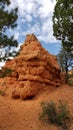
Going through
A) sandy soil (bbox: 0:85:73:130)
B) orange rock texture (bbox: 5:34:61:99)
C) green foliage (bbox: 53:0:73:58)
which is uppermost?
green foliage (bbox: 53:0:73:58)

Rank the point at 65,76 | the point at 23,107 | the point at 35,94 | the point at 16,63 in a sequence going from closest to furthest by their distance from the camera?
the point at 23,107
the point at 35,94
the point at 16,63
the point at 65,76

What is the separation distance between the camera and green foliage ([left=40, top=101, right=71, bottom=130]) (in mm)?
23625

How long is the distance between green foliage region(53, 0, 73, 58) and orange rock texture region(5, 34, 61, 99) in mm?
3179

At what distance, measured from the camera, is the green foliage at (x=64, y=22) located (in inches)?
970

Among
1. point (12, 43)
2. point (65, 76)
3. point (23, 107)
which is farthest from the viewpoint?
point (65, 76)

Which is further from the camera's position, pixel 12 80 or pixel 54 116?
pixel 12 80

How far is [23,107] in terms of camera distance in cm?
2653

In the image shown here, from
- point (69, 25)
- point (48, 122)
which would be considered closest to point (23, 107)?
point (48, 122)

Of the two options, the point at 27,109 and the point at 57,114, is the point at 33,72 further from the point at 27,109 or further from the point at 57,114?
the point at 57,114

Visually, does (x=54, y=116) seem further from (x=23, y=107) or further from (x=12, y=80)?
(x=12, y=80)

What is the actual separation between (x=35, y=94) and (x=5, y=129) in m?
6.64

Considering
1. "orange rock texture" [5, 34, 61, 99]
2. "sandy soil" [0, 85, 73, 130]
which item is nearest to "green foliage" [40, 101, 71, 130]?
"sandy soil" [0, 85, 73, 130]

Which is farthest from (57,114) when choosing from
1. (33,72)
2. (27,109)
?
(33,72)

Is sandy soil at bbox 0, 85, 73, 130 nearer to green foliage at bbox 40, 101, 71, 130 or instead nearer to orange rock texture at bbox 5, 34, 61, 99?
green foliage at bbox 40, 101, 71, 130
